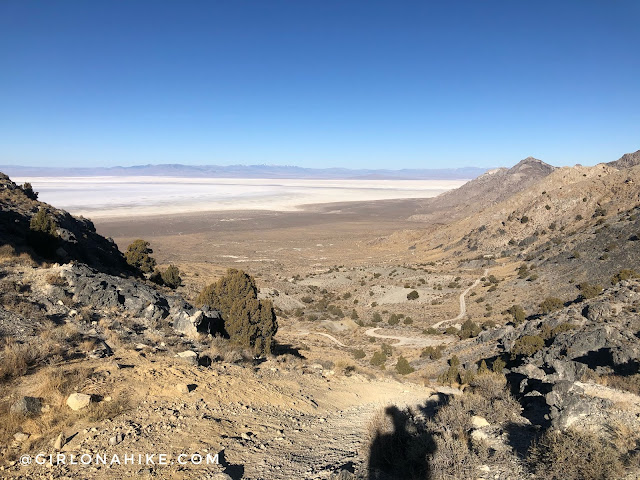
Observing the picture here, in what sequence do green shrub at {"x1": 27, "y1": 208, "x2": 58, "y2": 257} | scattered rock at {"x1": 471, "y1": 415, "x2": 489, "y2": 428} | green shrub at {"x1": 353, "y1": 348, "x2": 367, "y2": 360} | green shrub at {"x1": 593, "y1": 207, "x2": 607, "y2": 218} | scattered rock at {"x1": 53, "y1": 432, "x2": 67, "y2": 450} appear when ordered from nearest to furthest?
scattered rock at {"x1": 53, "y1": 432, "x2": 67, "y2": 450}, scattered rock at {"x1": 471, "y1": 415, "x2": 489, "y2": 428}, green shrub at {"x1": 27, "y1": 208, "x2": 58, "y2": 257}, green shrub at {"x1": 353, "y1": 348, "x2": 367, "y2": 360}, green shrub at {"x1": 593, "y1": 207, "x2": 607, "y2": 218}

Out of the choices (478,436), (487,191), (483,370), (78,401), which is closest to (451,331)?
(483,370)

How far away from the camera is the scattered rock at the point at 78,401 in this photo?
610 centimetres

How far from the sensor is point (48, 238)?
62.6 feet

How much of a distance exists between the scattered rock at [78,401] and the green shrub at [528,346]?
1608 centimetres

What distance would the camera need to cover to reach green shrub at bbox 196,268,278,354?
51.0 feet

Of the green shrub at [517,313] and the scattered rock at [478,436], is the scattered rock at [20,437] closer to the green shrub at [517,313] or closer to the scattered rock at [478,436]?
the scattered rock at [478,436]

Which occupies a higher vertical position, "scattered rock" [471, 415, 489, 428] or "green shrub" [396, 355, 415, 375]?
"scattered rock" [471, 415, 489, 428]

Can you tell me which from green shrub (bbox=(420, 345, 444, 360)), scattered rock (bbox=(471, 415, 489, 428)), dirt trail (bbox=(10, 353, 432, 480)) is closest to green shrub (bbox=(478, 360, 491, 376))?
green shrub (bbox=(420, 345, 444, 360))

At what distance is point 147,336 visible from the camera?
11.2 metres

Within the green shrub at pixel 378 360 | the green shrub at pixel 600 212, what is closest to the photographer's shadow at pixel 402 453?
the green shrub at pixel 378 360

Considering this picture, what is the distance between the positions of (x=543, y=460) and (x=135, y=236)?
8068 centimetres

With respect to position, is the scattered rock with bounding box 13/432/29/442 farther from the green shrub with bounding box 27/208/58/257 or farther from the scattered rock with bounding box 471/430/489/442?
the green shrub with bounding box 27/208/58/257

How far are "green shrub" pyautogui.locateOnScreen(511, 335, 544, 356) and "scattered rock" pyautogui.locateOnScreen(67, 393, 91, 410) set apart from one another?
52.8 ft

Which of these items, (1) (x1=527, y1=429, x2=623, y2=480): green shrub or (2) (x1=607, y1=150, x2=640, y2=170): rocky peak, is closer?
(1) (x1=527, y1=429, x2=623, y2=480): green shrub
